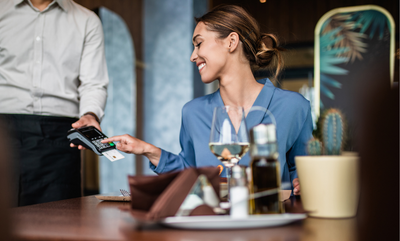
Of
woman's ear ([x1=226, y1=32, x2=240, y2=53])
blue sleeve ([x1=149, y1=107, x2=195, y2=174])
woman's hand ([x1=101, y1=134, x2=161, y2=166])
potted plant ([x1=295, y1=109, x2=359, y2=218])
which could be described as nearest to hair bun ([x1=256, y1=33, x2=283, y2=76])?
woman's ear ([x1=226, y1=32, x2=240, y2=53])

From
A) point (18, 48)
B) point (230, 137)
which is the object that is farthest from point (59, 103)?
point (230, 137)

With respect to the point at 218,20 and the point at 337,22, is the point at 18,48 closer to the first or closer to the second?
the point at 218,20

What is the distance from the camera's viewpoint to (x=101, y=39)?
171cm

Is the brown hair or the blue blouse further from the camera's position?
the brown hair

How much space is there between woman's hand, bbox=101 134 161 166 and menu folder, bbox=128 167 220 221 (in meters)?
0.42

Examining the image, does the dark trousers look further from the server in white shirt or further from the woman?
the woman

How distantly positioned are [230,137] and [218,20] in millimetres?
811

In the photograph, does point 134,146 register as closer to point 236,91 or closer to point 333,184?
point 236,91

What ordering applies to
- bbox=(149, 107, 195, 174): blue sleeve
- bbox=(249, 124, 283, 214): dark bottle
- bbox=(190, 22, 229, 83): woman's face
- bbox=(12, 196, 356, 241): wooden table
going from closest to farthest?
bbox=(12, 196, 356, 241): wooden table, bbox=(249, 124, 283, 214): dark bottle, bbox=(149, 107, 195, 174): blue sleeve, bbox=(190, 22, 229, 83): woman's face

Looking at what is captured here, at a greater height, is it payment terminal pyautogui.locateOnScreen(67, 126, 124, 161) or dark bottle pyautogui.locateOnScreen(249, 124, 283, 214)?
payment terminal pyautogui.locateOnScreen(67, 126, 124, 161)

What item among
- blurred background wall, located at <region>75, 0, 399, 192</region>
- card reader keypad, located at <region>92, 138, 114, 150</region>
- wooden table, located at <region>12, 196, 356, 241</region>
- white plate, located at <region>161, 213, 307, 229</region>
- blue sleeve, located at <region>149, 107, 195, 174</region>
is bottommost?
wooden table, located at <region>12, 196, 356, 241</region>

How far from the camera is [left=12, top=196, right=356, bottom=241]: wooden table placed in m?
0.48

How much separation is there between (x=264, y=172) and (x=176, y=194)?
0.15 metres

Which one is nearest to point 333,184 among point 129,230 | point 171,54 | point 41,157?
point 129,230
